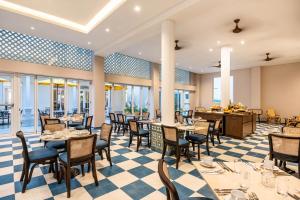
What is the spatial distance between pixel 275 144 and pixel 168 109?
2353mm

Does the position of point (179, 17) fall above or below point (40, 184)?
above

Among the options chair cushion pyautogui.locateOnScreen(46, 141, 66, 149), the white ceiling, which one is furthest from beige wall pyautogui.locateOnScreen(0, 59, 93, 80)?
chair cushion pyautogui.locateOnScreen(46, 141, 66, 149)

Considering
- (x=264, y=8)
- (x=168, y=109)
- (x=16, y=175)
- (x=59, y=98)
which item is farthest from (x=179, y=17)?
(x=59, y=98)

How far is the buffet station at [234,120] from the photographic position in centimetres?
597

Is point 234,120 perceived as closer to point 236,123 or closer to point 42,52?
point 236,123

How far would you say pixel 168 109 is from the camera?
4.46m

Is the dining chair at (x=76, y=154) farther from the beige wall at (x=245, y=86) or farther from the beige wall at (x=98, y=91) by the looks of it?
the beige wall at (x=245, y=86)

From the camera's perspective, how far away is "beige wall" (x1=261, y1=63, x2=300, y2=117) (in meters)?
9.73

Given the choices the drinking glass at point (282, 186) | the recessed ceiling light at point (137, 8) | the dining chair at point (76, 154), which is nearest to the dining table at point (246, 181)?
the drinking glass at point (282, 186)

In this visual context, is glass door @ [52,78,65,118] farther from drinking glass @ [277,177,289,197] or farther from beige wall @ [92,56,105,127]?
drinking glass @ [277,177,289,197]

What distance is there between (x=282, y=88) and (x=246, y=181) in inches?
445

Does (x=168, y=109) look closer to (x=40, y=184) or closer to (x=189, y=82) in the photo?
(x=40, y=184)

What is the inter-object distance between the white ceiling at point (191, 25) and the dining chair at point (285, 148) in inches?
122

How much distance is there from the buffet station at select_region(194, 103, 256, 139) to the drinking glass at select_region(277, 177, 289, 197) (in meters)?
4.79
